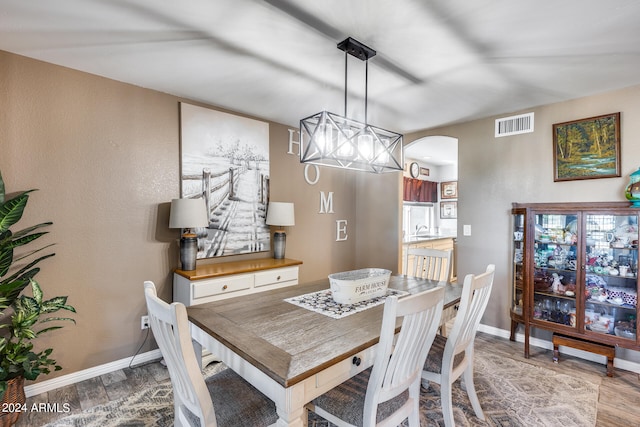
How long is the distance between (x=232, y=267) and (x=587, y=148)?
3445 millimetres

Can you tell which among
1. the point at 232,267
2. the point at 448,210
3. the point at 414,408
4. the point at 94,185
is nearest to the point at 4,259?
the point at 94,185

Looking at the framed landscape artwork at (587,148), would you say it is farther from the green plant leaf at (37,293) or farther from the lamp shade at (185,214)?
the green plant leaf at (37,293)

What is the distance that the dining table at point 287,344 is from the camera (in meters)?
1.16

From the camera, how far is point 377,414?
4.47 feet

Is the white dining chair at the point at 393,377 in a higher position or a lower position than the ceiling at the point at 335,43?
lower

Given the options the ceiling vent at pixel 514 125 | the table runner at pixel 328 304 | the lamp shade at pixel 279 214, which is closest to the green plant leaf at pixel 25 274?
the table runner at pixel 328 304

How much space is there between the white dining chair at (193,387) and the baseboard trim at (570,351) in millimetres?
2910

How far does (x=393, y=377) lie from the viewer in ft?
4.42

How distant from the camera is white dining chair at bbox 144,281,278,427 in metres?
1.12

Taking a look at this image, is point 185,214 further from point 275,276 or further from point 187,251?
point 275,276

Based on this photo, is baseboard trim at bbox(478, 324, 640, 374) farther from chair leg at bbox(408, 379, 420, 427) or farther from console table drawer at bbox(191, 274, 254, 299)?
console table drawer at bbox(191, 274, 254, 299)

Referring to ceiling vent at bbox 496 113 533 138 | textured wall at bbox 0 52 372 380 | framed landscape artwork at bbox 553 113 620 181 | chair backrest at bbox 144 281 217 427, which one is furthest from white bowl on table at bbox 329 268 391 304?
ceiling vent at bbox 496 113 533 138

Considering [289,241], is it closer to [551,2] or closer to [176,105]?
[176,105]

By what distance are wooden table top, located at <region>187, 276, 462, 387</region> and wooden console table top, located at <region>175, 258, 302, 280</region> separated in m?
0.72
